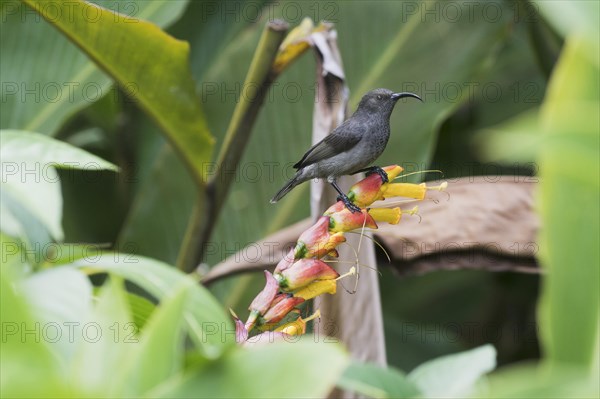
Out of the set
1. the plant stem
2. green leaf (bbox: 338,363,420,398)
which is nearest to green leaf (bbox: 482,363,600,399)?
green leaf (bbox: 338,363,420,398)

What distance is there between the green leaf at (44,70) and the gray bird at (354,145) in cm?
70

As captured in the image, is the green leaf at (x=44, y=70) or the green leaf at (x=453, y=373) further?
the green leaf at (x=44, y=70)

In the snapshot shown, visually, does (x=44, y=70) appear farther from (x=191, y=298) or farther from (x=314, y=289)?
(x=191, y=298)

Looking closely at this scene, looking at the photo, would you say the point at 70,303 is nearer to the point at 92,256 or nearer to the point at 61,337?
the point at 61,337

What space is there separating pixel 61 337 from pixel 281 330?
0.30 metres

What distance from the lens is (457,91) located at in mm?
1937

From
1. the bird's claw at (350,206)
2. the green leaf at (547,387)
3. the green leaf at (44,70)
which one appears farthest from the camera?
the green leaf at (44,70)

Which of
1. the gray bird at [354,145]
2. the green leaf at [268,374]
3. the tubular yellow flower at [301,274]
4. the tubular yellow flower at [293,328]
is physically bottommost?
the tubular yellow flower at [293,328]

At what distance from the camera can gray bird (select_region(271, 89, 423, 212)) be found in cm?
120

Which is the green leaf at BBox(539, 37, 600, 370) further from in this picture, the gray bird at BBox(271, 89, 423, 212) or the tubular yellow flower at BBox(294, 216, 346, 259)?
the gray bird at BBox(271, 89, 423, 212)

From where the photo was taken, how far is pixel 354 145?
1206mm

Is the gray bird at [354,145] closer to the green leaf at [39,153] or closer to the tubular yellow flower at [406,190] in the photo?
the tubular yellow flower at [406,190]

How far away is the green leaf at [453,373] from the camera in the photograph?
1.96 ft

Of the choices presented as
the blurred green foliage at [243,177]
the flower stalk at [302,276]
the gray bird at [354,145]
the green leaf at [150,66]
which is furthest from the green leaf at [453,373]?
the green leaf at [150,66]
